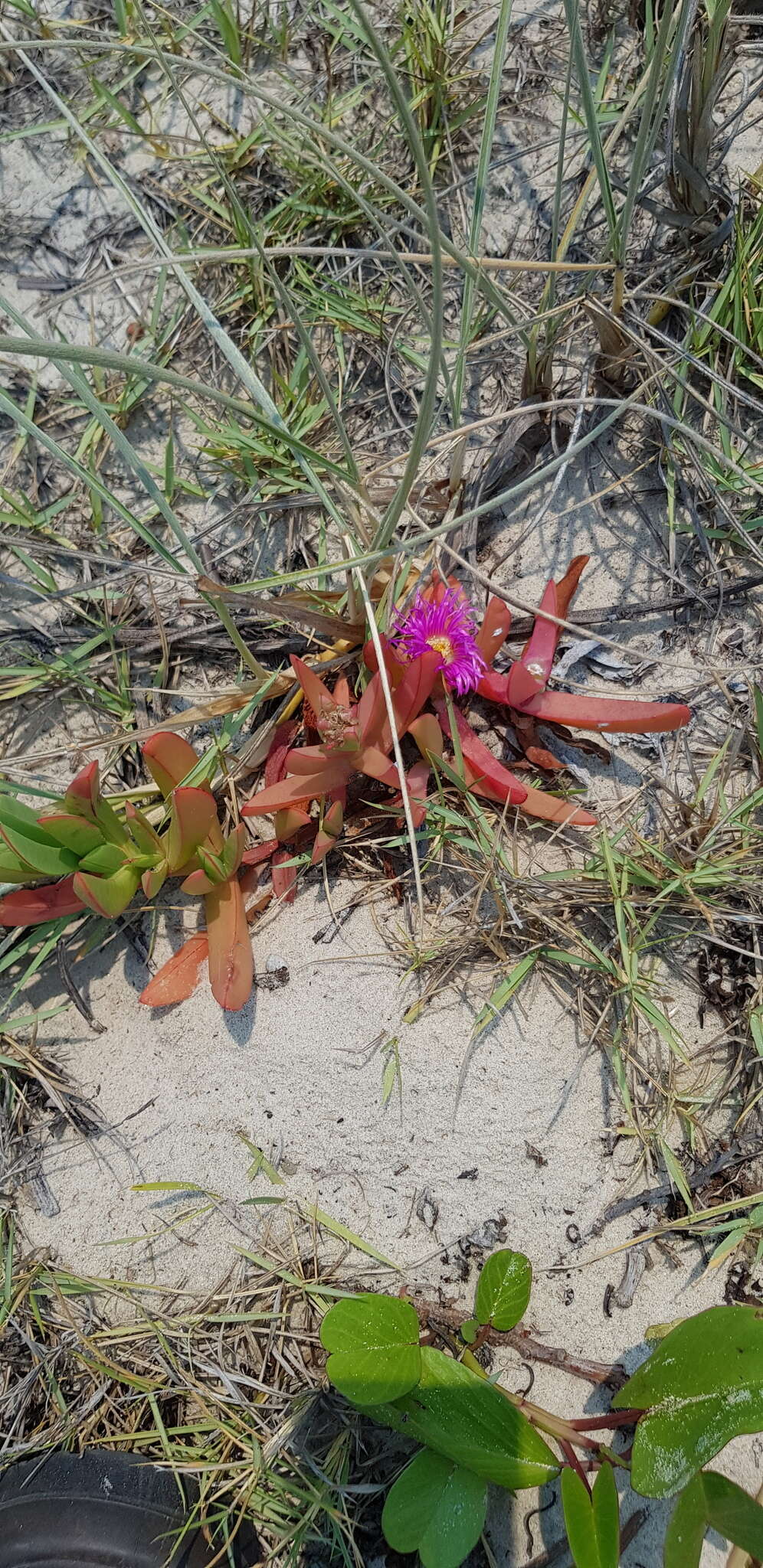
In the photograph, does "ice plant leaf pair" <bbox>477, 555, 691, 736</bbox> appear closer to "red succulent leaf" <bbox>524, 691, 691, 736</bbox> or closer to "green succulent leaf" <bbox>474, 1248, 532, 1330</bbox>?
"red succulent leaf" <bbox>524, 691, 691, 736</bbox>

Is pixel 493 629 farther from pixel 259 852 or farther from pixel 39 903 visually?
pixel 39 903

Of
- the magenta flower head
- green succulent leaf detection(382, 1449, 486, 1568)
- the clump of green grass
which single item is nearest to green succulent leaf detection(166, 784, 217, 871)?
the magenta flower head

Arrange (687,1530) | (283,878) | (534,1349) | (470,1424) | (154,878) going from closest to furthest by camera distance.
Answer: (687,1530) < (470,1424) < (534,1349) < (154,878) < (283,878)

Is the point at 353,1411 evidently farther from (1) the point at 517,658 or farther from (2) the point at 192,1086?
(1) the point at 517,658

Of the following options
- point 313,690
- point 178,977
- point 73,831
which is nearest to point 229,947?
point 178,977

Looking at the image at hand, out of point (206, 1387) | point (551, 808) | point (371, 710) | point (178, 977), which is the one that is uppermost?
point (371, 710)

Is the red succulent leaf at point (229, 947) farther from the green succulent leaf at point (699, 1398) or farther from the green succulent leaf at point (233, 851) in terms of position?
the green succulent leaf at point (699, 1398)

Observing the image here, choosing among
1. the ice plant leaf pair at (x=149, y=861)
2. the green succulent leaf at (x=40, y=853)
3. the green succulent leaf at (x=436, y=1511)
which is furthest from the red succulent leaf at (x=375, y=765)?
the green succulent leaf at (x=436, y=1511)
